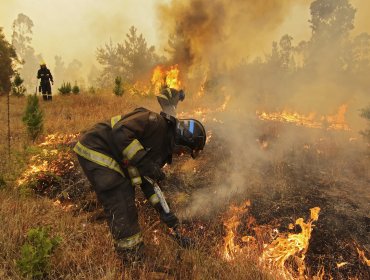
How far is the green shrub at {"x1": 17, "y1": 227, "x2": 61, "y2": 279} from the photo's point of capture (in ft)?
9.39

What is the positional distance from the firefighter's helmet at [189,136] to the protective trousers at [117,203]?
75 centimetres

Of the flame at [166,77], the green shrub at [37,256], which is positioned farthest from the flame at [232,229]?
the flame at [166,77]

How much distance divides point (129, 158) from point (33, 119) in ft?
18.4

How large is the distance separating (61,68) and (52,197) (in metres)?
93.0

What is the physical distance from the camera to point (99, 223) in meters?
4.77

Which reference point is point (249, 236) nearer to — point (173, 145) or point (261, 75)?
point (173, 145)

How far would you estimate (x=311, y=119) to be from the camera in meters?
12.1

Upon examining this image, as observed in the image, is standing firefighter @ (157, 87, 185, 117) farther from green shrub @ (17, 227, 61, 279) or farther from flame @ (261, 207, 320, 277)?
green shrub @ (17, 227, 61, 279)

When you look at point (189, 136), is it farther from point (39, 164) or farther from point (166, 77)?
point (166, 77)

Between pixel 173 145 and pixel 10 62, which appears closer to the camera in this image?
pixel 173 145

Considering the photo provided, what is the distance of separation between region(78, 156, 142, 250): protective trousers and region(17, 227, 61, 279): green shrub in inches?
23.5

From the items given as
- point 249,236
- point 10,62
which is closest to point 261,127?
point 249,236

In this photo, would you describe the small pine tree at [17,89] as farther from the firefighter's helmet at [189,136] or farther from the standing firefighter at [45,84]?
the firefighter's helmet at [189,136]

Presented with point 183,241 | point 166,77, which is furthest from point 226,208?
point 166,77
